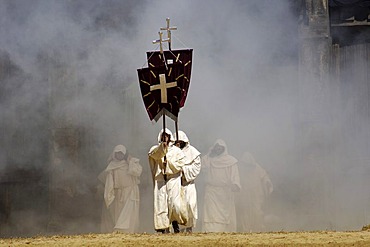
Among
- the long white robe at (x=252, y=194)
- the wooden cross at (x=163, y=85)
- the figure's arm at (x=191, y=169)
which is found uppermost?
the wooden cross at (x=163, y=85)

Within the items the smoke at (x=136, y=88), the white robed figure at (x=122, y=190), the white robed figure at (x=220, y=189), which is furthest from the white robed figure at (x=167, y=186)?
the smoke at (x=136, y=88)

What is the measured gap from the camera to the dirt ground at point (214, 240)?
10.9 metres

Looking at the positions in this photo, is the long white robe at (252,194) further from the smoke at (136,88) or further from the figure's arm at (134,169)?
the figure's arm at (134,169)

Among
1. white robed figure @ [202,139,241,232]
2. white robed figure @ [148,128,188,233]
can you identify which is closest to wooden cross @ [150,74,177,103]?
white robed figure @ [148,128,188,233]

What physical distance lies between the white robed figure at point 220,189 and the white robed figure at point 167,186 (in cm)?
323

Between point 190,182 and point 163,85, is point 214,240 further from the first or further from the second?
point 163,85

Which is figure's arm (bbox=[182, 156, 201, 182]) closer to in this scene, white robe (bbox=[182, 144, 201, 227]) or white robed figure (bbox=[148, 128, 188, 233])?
white robe (bbox=[182, 144, 201, 227])

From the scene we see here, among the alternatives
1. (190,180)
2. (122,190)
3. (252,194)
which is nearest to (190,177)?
(190,180)

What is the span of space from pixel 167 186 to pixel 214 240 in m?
2.97

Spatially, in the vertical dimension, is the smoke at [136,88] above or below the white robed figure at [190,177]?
above

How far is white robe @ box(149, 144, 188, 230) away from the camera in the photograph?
13906 mm

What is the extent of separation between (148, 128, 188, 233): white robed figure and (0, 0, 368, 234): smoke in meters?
4.90

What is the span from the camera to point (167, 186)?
14.0 metres

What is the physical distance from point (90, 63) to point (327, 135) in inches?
190
